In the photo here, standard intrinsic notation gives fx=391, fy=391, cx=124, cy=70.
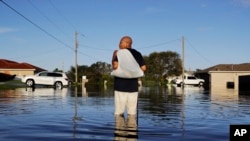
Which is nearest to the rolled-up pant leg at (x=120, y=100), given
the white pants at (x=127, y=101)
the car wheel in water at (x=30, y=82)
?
the white pants at (x=127, y=101)

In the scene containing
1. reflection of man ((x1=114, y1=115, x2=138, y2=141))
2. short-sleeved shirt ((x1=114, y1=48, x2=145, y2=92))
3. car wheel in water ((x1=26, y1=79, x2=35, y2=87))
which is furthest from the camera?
car wheel in water ((x1=26, y1=79, x2=35, y2=87))

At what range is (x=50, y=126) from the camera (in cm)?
759

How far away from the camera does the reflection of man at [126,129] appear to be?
6245mm

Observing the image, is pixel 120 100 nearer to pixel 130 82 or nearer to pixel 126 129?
pixel 130 82

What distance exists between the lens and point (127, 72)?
8.00 meters

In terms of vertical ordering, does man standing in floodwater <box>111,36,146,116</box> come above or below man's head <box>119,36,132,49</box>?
below

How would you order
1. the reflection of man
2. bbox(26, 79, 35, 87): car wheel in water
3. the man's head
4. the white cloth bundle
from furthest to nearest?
1. bbox(26, 79, 35, 87): car wheel in water
2. the man's head
3. the white cloth bundle
4. the reflection of man

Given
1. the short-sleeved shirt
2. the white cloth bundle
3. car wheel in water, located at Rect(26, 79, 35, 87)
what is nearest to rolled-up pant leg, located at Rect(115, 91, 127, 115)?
the short-sleeved shirt

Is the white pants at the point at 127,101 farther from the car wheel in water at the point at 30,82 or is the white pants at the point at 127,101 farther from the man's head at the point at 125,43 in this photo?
the car wheel in water at the point at 30,82

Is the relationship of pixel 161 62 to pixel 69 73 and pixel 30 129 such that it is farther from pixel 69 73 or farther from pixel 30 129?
pixel 30 129

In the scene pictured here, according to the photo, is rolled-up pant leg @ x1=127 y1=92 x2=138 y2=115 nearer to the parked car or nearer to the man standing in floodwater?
the man standing in floodwater

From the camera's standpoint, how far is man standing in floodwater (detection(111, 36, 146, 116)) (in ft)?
26.2

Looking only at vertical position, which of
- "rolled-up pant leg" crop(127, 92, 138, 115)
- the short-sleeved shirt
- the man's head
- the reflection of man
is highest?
the man's head

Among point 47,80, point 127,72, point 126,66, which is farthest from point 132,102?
point 47,80
